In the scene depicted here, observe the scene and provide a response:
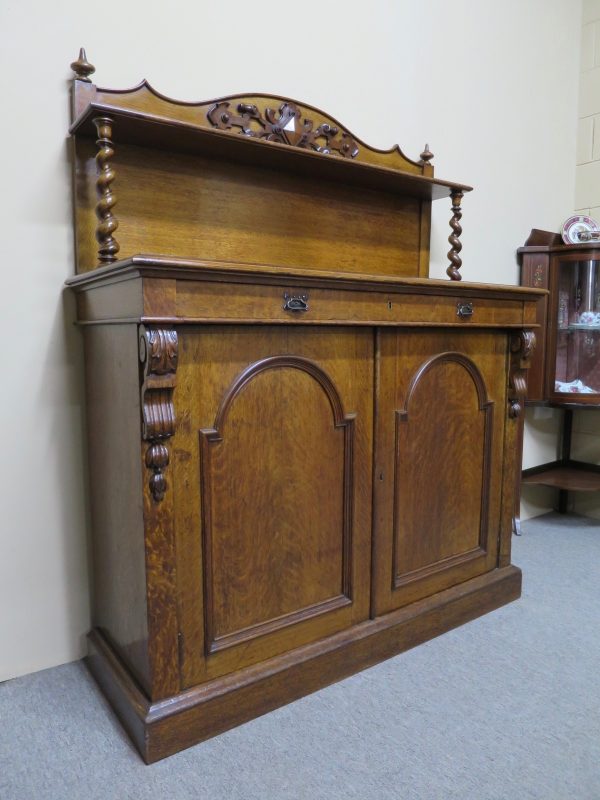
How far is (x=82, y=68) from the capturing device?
1516 millimetres

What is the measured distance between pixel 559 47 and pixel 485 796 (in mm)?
A: 3118

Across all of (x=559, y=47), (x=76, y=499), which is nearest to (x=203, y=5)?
(x=76, y=499)

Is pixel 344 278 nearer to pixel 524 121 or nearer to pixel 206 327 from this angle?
pixel 206 327

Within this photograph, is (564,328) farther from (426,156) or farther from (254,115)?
(254,115)

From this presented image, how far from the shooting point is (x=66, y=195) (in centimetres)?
159

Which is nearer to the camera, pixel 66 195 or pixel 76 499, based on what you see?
pixel 66 195

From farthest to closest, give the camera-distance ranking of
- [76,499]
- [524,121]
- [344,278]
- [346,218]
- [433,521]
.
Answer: [524,121]
[346,218]
[433,521]
[76,499]
[344,278]

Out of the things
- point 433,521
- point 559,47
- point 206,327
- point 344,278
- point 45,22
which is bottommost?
point 433,521

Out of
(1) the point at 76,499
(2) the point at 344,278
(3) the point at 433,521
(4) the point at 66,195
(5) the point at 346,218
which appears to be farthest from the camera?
(5) the point at 346,218

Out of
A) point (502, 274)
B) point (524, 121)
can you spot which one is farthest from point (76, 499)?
point (524, 121)

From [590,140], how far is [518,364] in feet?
5.35

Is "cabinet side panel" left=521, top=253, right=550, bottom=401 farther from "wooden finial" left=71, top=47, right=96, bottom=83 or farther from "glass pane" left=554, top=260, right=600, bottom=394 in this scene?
"wooden finial" left=71, top=47, right=96, bottom=83

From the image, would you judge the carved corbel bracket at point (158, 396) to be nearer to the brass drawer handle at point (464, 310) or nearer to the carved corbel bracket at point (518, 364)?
the brass drawer handle at point (464, 310)

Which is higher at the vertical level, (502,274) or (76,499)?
(502,274)
